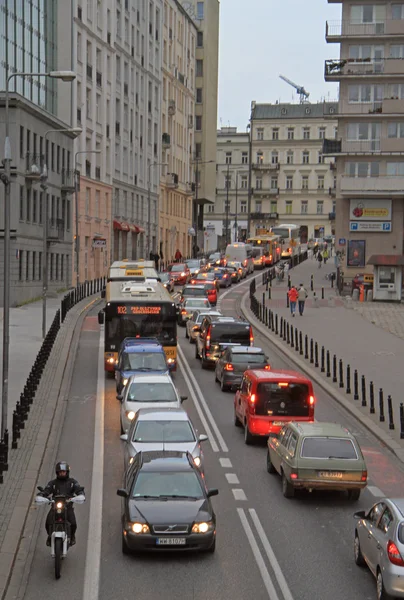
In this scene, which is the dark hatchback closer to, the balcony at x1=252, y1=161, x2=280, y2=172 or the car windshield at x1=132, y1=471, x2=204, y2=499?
the car windshield at x1=132, y1=471, x2=204, y2=499

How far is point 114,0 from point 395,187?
3023 centimetres

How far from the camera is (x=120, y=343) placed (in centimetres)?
3281

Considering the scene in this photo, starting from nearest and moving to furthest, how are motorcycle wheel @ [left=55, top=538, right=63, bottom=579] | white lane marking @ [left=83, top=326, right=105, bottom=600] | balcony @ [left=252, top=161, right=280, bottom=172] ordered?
white lane marking @ [left=83, top=326, right=105, bottom=600]
motorcycle wheel @ [left=55, top=538, right=63, bottom=579]
balcony @ [left=252, top=161, right=280, bottom=172]

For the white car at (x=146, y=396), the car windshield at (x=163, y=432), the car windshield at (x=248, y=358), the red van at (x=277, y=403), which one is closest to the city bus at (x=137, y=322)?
the car windshield at (x=248, y=358)

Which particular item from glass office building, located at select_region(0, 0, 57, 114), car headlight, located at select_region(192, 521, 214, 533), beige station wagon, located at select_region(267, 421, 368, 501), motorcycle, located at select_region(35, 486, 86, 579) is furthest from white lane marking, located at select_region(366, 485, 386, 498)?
glass office building, located at select_region(0, 0, 57, 114)

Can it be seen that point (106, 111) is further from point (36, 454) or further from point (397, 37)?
point (36, 454)

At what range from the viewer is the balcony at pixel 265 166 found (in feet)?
488

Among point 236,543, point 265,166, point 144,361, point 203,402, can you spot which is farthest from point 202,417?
point 265,166

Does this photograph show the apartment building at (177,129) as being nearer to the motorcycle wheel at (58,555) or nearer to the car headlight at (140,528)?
the car headlight at (140,528)

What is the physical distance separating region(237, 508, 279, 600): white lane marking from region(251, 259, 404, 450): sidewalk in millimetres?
8203

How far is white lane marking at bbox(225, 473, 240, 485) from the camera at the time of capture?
19.4m

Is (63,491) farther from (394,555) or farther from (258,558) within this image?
(394,555)

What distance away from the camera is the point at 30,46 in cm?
6303

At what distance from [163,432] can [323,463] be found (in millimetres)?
3211
